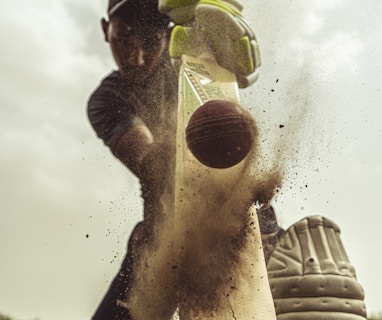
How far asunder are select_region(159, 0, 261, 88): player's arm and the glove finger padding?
72 cm

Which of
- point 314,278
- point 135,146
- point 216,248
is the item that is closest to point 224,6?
point 135,146

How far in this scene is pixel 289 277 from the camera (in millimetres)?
2586

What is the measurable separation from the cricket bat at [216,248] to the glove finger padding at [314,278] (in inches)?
18.8

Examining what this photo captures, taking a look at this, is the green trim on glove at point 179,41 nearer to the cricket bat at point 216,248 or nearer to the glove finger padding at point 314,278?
the cricket bat at point 216,248

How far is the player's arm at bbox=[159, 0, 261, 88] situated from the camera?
2.48 m

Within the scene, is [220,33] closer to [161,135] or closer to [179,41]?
[179,41]

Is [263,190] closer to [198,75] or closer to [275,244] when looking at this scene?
[198,75]

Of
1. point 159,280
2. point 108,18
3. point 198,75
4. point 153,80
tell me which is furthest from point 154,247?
point 108,18

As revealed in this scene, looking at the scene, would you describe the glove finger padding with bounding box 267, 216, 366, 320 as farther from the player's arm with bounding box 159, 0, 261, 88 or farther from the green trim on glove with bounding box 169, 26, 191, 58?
the green trim on glove with bounding box 169, 26, 191, 58

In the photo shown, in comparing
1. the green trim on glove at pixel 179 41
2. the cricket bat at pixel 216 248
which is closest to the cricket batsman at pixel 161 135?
the green trim on glove at pixel 179 41

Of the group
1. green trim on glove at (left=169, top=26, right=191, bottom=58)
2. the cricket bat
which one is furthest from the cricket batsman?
the cricket bat

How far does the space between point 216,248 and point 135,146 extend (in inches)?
37.2

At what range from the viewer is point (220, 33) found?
251 cm

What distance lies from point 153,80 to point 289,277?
3.68ft
